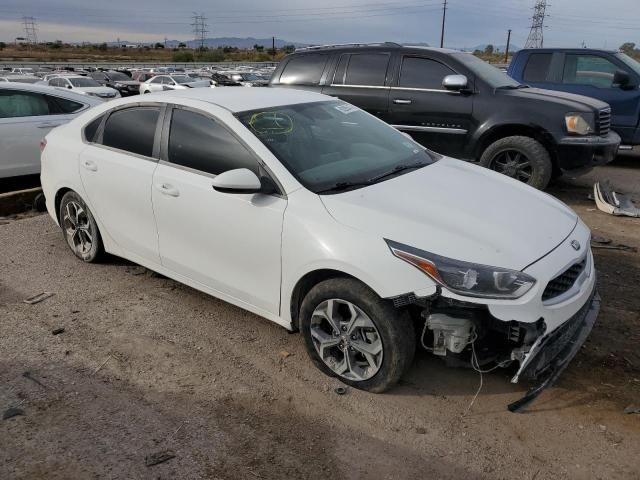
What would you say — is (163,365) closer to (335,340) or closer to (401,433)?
(335,340)

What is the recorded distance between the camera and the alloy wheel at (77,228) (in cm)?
484

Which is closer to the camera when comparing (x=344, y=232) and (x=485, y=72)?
(x=344, y=232)

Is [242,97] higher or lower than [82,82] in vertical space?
higher

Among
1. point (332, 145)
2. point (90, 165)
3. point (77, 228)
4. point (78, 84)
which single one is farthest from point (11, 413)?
point (78, 84)

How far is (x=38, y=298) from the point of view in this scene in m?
4.39

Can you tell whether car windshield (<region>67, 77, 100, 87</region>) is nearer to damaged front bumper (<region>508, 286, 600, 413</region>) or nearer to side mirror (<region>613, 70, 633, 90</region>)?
side mirror (<region>613, 70, 633, 90</region>)

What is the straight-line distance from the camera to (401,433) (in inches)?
112

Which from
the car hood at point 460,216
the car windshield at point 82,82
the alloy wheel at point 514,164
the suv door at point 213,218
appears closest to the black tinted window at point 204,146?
the suv door at point 213,218

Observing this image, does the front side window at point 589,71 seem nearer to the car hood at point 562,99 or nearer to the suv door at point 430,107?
the car hood at point 562,99

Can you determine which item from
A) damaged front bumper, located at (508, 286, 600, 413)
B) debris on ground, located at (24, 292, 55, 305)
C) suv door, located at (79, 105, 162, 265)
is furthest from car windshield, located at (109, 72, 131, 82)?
A: damaged front bumper, located at (508, 286, 600, 413)

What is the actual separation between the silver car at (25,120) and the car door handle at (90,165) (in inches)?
124

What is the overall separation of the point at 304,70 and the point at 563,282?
6089 mm

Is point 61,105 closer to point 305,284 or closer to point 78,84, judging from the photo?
point 305,284

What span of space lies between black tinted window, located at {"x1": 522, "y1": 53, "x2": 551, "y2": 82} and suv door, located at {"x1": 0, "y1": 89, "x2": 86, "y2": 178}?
779cm
